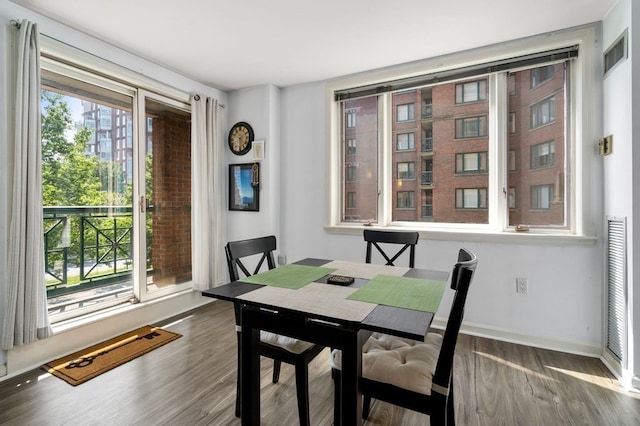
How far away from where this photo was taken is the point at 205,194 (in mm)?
3547

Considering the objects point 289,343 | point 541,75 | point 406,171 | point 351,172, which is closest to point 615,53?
point 541,75

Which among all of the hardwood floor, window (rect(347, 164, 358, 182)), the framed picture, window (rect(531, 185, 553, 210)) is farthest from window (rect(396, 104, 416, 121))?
the hardwood floor

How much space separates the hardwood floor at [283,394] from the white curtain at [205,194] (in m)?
1.14

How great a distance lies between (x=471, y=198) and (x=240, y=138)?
106 inches

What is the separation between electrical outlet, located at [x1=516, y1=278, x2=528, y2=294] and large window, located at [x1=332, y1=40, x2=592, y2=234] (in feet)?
1.53

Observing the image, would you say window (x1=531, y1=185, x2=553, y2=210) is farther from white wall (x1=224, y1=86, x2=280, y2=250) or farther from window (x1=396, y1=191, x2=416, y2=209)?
white wall (x1=224, y1=86, x2=280, y2=250)

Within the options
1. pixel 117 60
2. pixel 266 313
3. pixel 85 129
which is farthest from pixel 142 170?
pixel 266 313

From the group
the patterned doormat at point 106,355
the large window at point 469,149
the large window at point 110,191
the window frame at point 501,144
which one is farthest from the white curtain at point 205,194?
the large window at point 469,149

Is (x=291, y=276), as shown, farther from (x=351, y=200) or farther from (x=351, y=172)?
(x=351, y=172)

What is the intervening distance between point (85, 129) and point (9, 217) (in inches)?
38.9

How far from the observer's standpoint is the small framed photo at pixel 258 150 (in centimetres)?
369

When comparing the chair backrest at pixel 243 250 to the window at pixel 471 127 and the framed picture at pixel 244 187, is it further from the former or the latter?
the window at pixel 471 127

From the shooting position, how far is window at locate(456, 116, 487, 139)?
292cm

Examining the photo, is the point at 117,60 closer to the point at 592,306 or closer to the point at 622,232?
the point at 622,232
